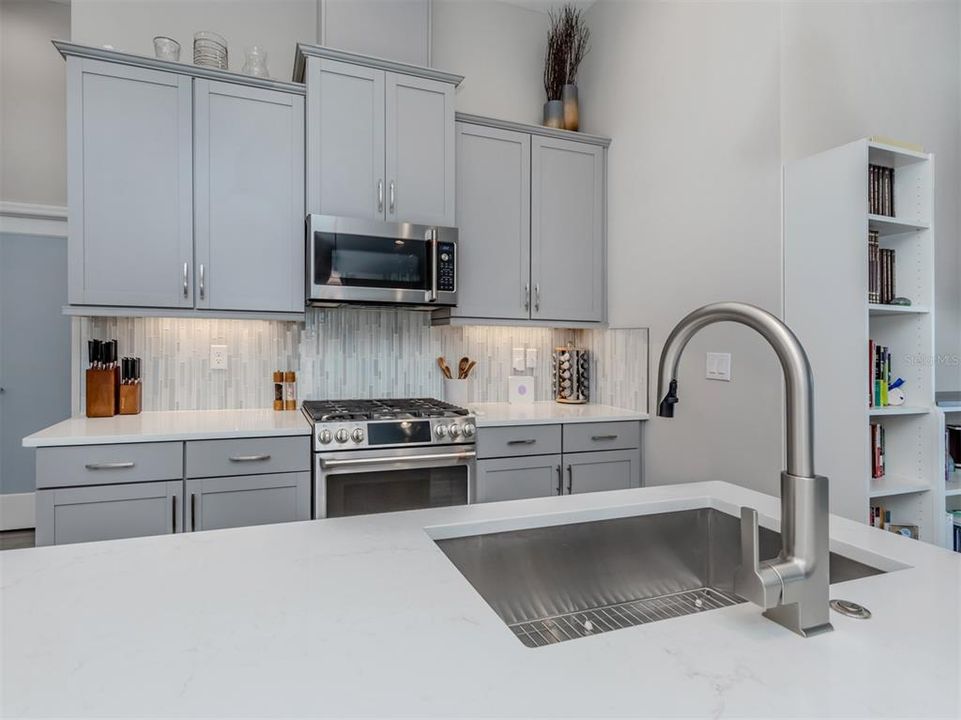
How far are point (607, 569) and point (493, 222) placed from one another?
2.32 metres

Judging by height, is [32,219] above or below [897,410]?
above

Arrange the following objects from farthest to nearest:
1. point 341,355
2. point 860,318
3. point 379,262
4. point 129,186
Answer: point 341,355 → point 379,262 → point 129,186 → point 860,318

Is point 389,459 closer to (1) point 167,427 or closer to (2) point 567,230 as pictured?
(1) point 167,427

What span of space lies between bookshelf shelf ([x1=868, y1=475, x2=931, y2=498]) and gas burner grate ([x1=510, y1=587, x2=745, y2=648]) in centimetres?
121

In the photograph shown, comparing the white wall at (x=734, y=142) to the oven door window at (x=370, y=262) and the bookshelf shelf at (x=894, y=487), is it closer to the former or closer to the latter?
the bookshelf shelf at (x=894, y=487)

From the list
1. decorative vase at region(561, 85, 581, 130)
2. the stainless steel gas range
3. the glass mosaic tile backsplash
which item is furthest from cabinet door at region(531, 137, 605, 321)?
the stainless steel gas range

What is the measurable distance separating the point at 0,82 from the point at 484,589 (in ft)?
14.9

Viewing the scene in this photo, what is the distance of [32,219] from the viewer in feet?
12.5

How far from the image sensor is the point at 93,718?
0.57 meters

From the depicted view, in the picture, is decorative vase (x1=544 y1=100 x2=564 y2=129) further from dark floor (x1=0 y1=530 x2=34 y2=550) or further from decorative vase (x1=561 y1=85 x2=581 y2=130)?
dark floor (x1=0 y1=530 x2=34 y2=550)

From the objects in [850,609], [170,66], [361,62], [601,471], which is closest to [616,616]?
[850,609]

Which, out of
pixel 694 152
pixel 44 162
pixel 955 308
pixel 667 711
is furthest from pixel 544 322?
pixel 44 162

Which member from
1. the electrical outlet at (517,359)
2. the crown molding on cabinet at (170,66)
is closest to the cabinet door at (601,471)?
the electrical outlet at (517,359)

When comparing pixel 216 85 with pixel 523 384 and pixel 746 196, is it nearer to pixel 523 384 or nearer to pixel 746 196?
pixel 523 384
